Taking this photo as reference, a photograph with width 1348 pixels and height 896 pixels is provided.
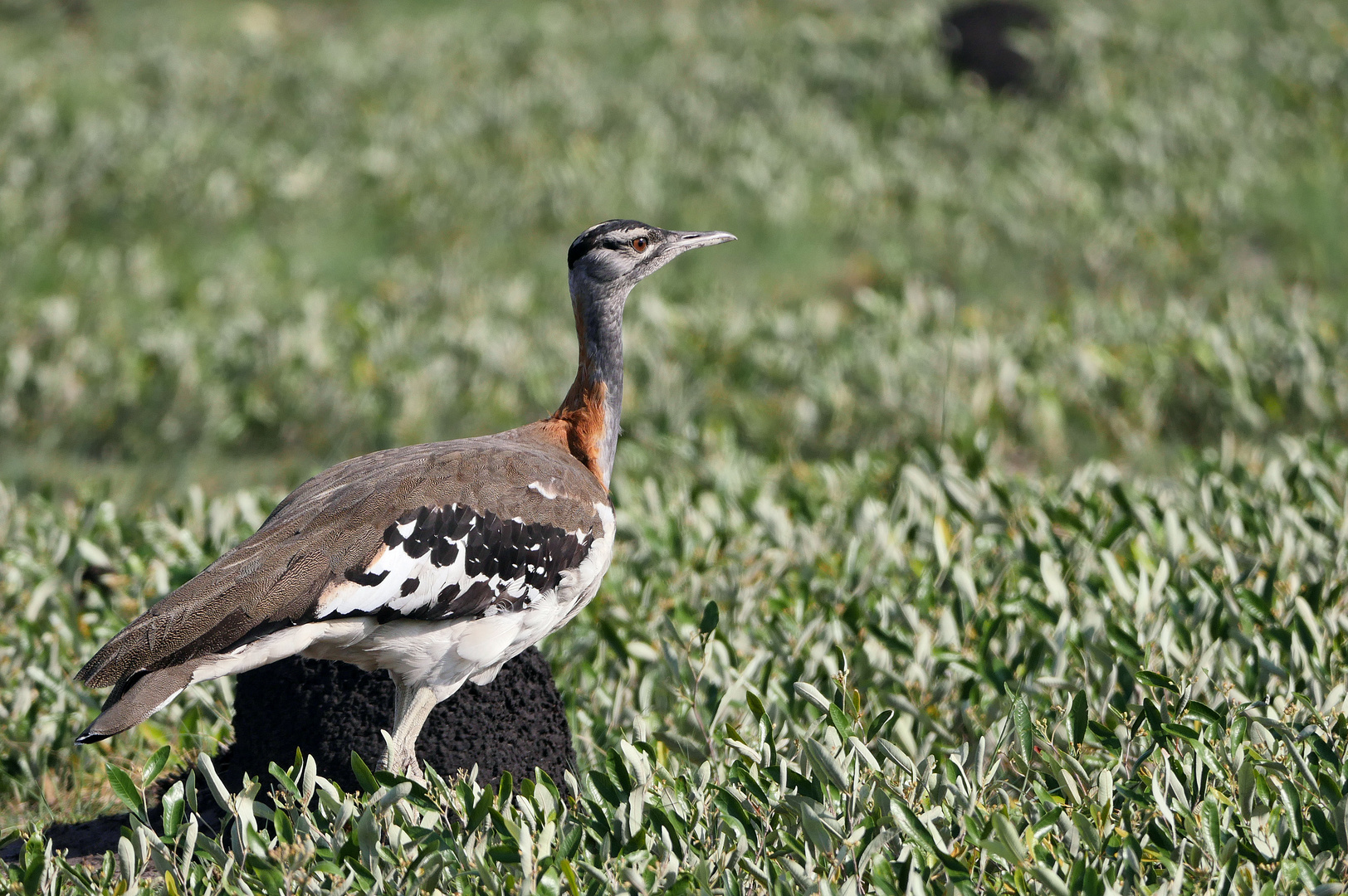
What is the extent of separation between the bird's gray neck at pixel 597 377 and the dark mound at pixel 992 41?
11399 millimetres

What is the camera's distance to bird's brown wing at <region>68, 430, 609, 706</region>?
3383 mm

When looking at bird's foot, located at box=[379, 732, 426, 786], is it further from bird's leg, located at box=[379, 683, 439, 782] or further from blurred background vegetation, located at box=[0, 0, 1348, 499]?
blurred background vegetation, located at box=[0, 0, 1348, 499]

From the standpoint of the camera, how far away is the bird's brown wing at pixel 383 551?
3.38m

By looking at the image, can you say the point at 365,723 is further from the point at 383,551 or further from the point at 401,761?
the point at 383,551

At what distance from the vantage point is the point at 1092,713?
14.1 ft

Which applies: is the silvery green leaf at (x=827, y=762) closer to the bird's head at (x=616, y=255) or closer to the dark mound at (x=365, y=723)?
the dark mound at (x=365, y=723)

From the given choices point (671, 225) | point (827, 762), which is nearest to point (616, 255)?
point (827, 762)

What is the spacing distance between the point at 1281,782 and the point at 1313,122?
39.2 feet

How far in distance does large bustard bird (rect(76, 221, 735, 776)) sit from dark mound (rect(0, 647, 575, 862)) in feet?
0.46

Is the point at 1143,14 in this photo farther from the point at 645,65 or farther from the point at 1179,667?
the point at 1179,667

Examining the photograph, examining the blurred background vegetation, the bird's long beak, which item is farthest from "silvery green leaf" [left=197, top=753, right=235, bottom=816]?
the blurred background vegetation

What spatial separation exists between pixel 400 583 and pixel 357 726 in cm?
59

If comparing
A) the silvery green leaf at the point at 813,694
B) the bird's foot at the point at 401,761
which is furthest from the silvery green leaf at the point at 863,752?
the bird's foot at the point at 401,761

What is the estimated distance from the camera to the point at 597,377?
172 inches
